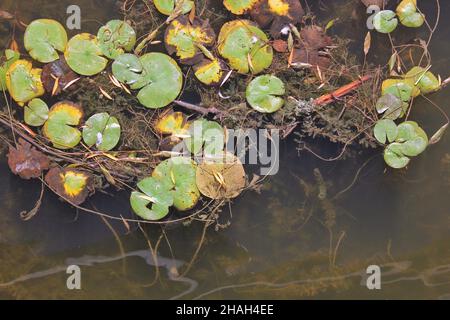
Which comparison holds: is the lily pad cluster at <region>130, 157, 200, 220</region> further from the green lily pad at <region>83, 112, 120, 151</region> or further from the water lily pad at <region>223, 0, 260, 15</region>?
the water lily pad at <region>223, 0, 260, 15</region>

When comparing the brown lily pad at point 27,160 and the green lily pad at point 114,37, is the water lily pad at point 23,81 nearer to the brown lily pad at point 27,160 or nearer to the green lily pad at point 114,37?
the brown lily pad at point 27,160

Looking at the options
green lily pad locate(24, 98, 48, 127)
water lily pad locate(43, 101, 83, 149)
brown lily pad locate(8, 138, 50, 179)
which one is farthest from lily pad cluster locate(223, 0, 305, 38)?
brown lily pad locate(8, 138, 50, 179)

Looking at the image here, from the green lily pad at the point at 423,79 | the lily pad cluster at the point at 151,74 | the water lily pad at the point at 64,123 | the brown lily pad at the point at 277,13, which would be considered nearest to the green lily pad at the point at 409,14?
the green lily pad at the point at 423,79

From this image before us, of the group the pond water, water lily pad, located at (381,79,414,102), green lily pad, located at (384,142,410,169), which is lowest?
the pond water

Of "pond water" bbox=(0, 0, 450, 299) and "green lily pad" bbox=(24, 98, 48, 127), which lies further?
"pond water" bbox=(0, 0, 450, 299)

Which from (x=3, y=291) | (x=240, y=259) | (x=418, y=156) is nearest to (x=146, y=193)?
(x=240, y=259)

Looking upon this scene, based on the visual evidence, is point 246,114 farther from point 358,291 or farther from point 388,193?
point 358,291

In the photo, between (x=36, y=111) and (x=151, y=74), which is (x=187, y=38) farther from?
(x=36, y=111)
